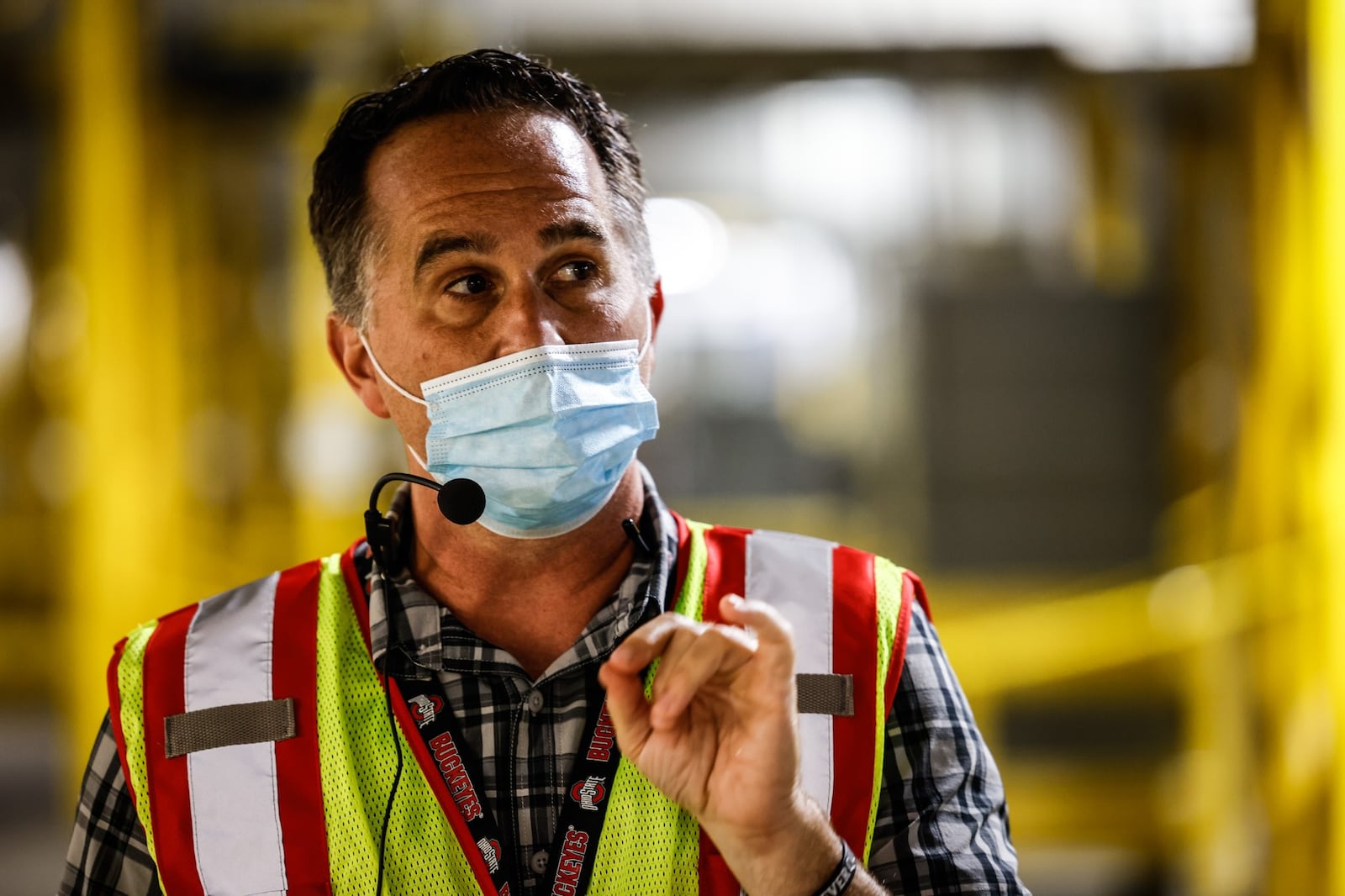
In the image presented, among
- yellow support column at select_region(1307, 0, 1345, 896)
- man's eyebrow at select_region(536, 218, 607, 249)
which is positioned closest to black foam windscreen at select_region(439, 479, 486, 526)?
man's eyebrow at select_region(536, 218, 607, 249)

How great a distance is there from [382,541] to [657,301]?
1.89 ft

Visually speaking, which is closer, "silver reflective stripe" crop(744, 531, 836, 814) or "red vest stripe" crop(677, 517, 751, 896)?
"silver reflective stripe" crop(744, 531, 836, 814)

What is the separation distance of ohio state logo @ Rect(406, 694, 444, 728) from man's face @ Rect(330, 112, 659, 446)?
1.20ft

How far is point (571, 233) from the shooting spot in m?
1.84

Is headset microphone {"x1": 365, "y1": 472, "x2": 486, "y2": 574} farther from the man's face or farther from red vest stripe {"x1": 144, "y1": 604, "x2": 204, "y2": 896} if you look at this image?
red vest stripe {"x1": 144, "y1": 604, "x2": 204, "y2": 896}

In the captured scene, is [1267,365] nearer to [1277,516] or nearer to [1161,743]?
[1277,516]

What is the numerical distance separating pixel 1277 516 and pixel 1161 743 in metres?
2.79

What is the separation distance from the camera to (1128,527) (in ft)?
26.1

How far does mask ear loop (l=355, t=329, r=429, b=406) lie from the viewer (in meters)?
1.88

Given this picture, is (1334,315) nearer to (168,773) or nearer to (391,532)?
(391,532)

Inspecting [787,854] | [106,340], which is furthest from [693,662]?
[106,340]

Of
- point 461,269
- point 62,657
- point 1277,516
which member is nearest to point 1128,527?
point 1277,516

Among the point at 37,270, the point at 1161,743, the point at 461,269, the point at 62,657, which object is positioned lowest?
the point at 1161,743

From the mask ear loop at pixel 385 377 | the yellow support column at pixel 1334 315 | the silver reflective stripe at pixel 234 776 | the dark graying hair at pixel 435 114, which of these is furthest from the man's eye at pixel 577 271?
the yellow support column at pixel 1334 315
